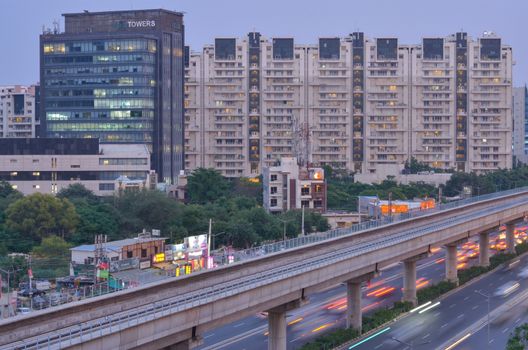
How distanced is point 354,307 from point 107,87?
9522 centimetres

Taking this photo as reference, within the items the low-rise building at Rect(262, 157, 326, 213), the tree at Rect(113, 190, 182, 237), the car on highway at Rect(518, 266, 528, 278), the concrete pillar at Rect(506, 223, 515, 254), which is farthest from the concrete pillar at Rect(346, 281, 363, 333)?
the low-rise building at Rect(262, 157, 326, 213)

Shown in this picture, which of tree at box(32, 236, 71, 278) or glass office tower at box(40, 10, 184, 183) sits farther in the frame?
glass office tower at box(40, 10, 184, 183)

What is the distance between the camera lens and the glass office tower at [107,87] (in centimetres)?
14625

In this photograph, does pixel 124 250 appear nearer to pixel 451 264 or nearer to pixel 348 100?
pixel 451 264

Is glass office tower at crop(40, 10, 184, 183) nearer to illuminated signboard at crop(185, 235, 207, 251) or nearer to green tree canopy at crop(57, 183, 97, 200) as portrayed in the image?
green tree canopy at crop(57, 183, 97, 200)

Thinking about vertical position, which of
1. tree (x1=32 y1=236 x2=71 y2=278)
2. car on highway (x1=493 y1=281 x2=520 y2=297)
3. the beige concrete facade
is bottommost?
car on highway (x1=493 y1=281 x2=520 y2=297)

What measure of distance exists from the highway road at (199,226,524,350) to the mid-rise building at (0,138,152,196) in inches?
1978

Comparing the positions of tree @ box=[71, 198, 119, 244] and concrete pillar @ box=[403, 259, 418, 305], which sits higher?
tree @ box=[71, 198, 119, 244]

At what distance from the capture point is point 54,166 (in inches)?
4788

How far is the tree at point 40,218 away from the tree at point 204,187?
3412 centimetres

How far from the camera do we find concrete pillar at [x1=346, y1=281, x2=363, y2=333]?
5959 cm

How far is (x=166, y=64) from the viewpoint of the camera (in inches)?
5910

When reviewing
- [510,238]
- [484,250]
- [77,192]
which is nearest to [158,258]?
[484,250]

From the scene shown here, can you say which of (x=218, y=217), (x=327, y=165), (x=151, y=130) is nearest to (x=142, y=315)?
(x=218, y=217)
